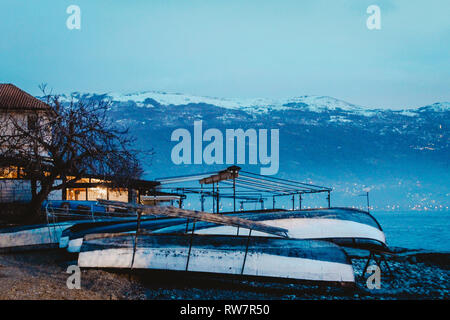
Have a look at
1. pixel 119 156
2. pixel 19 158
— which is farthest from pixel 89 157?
pixel 19 158

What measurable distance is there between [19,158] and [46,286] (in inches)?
359

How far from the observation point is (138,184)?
30.3 metres

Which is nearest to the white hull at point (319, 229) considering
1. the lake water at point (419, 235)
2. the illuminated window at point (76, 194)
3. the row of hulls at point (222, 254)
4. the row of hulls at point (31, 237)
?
the row of hulls at point (222, 254)

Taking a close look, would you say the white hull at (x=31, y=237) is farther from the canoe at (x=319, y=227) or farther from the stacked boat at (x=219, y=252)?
the canoe at (x=319, y=227)

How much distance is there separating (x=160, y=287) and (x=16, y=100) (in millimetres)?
26313

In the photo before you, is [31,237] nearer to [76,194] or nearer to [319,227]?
[319,227]

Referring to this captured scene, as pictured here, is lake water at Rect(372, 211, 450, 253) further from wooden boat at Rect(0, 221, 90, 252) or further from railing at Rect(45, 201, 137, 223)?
wooden boat at Rect(0, 221, 90, 252)

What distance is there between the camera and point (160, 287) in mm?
9805

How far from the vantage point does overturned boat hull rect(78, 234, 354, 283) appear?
33.2 ft

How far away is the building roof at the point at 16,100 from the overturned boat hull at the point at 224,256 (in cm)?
2165

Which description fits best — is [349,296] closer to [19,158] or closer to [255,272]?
[255,272]

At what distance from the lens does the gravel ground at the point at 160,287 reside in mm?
8508
